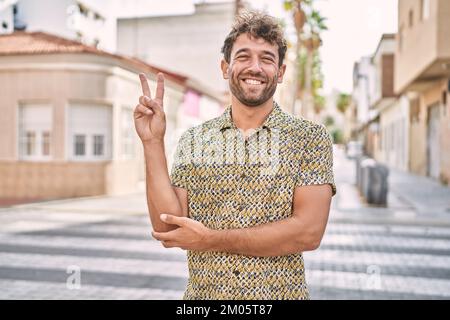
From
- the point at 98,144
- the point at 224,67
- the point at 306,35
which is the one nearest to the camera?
the point at 224,67

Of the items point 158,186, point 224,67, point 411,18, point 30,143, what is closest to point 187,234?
point 158,186

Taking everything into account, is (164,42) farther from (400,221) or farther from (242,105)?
(242,105)

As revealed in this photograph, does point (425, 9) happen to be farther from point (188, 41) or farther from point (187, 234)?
point (188, 41)

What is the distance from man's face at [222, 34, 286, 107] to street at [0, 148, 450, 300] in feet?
13.1

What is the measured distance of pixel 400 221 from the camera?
10734mm

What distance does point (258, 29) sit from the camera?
64.9 inches

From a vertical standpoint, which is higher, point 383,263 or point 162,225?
point 162,225

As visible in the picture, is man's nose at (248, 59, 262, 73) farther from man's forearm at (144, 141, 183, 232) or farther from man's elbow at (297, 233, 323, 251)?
man's elbow at (297, 233, 323, 251)

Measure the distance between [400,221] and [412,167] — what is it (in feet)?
54.8

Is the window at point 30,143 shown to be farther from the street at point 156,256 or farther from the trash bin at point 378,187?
the trash bin at point 378,187

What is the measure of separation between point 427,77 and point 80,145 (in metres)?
12.4

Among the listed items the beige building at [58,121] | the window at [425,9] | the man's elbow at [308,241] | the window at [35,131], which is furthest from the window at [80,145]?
the man's elbow at [308,241]
